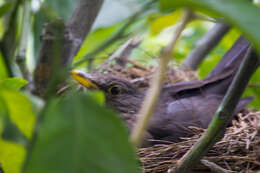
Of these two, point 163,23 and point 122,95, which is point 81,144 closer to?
point 122,95

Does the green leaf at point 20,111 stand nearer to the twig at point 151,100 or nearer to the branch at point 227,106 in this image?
the twig at point 151,100

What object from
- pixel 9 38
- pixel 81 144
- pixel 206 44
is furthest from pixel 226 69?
pixel 81 144

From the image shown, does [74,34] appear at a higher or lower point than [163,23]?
higher

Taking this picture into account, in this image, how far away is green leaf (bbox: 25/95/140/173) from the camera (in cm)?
50

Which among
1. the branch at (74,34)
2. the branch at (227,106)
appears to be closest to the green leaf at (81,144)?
the branch at (227,106)

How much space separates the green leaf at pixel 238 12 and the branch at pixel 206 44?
7.50 feet

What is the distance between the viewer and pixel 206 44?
9.08ft

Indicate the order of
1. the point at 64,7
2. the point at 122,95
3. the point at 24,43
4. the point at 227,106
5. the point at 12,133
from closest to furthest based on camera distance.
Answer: the point at 12,133 → the point at 227,106 → the point at 24,43 → the point at 64,7 → the point at 122,95

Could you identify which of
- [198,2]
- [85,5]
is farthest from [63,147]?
[85,5]

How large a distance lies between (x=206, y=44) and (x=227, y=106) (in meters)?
2.00

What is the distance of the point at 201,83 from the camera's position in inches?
93.4

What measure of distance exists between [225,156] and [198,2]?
4.39ft

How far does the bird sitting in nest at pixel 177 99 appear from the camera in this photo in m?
2.15

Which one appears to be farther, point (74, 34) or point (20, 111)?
point (74, 34)
